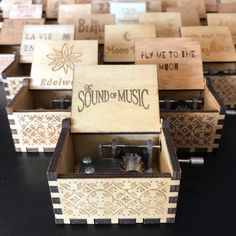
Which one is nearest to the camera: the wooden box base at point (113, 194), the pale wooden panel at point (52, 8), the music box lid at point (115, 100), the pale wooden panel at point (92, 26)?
the wooden box base at point (113, 194)

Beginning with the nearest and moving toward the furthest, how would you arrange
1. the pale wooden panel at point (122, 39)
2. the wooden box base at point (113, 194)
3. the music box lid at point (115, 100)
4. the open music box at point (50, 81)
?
the wooden box base at point (113, 194) → the music box lid at point (115, 100) → the open music box at point (50, 81) → the pale wooden panel at point (122, 39)

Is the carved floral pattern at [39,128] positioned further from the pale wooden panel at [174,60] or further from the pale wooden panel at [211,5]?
the pale wooden panel at [211,5]

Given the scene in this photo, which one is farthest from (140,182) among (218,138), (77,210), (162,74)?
(162,74)

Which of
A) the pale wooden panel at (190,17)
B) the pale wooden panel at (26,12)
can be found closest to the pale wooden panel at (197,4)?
the pale wooden panel at (190,17)

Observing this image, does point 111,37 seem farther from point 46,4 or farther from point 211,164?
point 46,4

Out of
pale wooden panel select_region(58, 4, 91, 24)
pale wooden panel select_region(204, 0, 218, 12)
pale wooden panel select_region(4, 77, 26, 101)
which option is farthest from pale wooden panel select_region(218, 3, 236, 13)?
pale wooden panel select_region(4, 77, 26, 101)

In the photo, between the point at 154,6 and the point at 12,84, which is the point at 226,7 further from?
the point at 12,84
